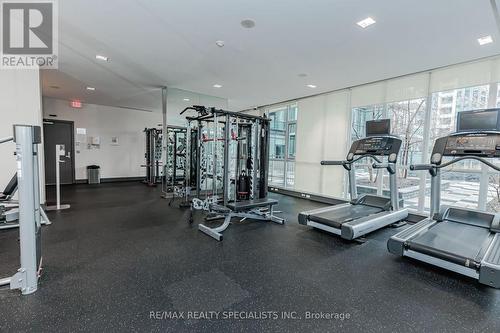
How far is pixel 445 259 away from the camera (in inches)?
100

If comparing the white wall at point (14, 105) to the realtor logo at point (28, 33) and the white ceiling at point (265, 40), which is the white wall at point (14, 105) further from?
the white ceiling at point (265, 40)

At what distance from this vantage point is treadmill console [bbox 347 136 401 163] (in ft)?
13.3

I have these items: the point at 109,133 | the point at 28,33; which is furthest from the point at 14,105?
the point at 109,133

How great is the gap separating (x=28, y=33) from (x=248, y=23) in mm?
3313

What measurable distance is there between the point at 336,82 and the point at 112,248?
5374 mm

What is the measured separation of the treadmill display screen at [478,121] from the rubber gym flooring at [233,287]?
193 cm

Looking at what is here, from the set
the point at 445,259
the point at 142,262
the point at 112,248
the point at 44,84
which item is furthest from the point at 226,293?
the point at 44,84

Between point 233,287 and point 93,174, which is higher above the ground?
point 93,174

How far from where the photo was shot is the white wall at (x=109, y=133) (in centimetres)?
824

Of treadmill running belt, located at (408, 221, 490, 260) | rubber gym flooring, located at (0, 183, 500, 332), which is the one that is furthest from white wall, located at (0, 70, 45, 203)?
treadmill running belt, located at (408, 221, 490, 260)

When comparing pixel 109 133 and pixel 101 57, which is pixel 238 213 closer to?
pixel 101 57

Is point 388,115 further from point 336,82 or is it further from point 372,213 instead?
point 372,213

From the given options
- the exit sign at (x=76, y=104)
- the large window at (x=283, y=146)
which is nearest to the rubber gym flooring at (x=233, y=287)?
the large window at (x=283, y=146)

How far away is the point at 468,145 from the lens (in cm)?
316
